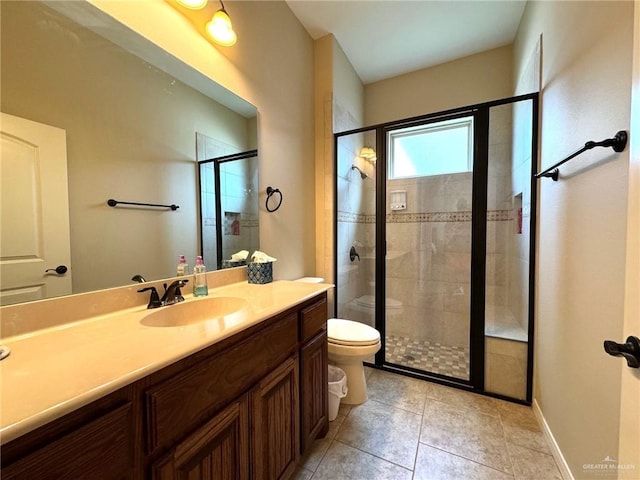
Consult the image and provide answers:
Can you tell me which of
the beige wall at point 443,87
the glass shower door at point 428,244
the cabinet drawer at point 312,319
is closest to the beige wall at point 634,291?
the cabinet drawer at point 312,319

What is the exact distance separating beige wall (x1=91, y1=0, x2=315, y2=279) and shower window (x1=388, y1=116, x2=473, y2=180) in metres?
0.91

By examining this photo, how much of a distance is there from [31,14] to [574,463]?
2.66 metres

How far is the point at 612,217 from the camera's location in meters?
0.91

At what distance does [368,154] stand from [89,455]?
2.51 metres

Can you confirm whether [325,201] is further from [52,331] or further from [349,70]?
[52,331]

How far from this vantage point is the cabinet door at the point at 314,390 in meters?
1.23

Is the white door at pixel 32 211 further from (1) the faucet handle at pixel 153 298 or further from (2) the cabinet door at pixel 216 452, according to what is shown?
(2) the cabinet door at pixel 216 452

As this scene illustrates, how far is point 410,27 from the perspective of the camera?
2.18m

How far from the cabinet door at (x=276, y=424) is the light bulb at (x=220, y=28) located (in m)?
1.64

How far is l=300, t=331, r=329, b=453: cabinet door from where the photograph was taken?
48.4 inches

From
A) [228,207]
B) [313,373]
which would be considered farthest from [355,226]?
[313,373]

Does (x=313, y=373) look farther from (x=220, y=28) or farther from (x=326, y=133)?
(x=326, y=133)

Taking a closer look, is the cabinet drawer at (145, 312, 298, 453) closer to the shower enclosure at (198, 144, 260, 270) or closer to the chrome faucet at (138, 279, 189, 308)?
the chrome faucet at (138, 279, 189, 308)

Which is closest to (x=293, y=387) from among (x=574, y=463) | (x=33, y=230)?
(x=33, y=230)
